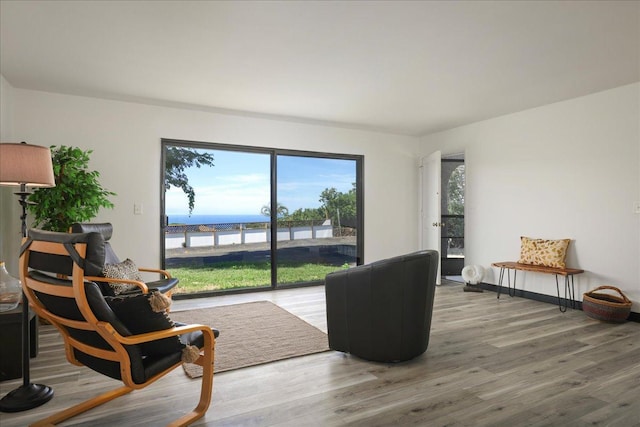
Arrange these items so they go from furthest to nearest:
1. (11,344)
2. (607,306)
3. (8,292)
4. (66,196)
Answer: (607,306), (66,196), (8,292), (11,344)

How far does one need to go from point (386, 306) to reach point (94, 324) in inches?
72.4

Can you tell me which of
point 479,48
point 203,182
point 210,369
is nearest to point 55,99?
point 203,182

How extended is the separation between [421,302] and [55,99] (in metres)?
4.53

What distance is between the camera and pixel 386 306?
2781 mm

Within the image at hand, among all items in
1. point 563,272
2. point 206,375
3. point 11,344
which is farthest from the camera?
point 563,272

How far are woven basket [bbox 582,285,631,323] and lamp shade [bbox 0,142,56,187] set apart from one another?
5159 mm

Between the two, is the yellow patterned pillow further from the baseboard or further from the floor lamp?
the floor lamp

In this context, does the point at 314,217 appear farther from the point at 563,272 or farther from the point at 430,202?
the point at 563,272

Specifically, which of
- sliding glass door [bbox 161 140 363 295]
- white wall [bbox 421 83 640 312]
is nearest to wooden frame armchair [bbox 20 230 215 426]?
sliding glass door [bbox 161 140 363 295]

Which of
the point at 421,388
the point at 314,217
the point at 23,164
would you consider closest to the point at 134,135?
the point at 23,164

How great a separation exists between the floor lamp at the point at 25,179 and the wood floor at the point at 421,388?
71mm

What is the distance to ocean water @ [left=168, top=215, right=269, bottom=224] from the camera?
5.19 m

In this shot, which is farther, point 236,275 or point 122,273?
point 236,275

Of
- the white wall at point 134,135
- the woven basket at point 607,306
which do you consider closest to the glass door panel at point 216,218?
the white wall at point 134,135
